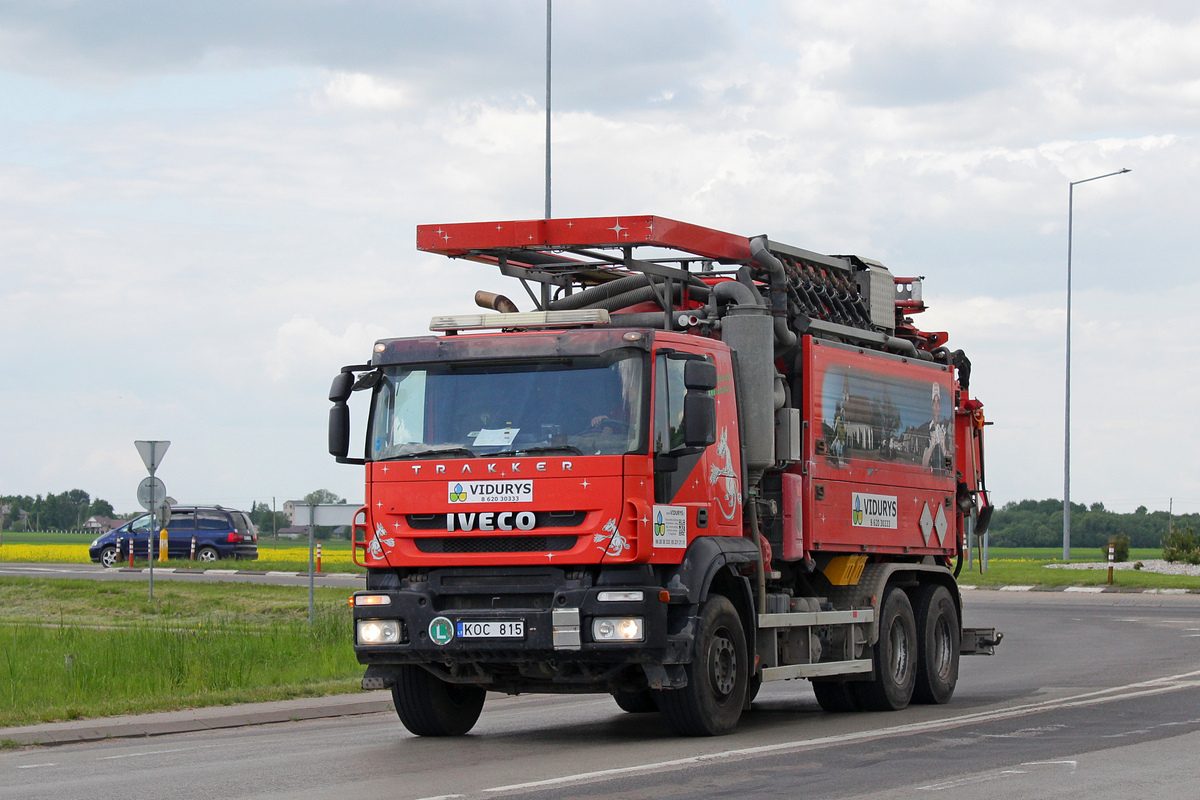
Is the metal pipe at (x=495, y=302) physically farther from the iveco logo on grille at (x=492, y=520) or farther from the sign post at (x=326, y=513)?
the sign post at (x=326, y=513)

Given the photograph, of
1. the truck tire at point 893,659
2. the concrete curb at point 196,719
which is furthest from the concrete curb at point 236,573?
the truck tire at point 893,659

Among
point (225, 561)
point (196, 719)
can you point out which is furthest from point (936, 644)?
point (225, 561)

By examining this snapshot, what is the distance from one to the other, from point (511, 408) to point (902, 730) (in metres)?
4.06

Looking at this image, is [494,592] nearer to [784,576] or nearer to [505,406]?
[505,406]

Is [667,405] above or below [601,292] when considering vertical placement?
below

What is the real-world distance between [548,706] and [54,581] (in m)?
22.8

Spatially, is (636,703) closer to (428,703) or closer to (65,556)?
(428,703)

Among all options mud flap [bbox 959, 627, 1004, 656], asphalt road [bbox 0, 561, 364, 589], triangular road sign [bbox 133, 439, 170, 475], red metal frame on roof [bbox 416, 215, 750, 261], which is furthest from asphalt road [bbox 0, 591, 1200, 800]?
asphalt road [bbox 0, 561, 364, 589]

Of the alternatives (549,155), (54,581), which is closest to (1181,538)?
(549,155)

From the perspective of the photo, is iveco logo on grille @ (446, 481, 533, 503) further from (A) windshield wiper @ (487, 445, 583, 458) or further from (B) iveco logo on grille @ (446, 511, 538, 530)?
(A) windshield wiper @ (487, 445, 583, 458)

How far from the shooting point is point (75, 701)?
14977 millimetres

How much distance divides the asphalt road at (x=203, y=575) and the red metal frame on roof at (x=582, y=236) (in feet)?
80.7

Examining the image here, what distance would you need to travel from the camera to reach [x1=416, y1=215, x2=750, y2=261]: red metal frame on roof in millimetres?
12523

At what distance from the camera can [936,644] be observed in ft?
52.2
